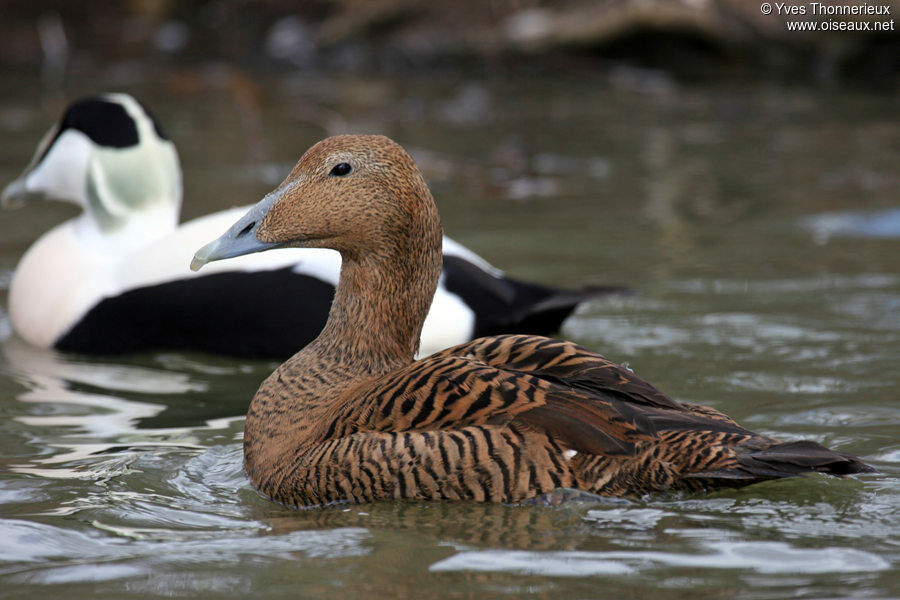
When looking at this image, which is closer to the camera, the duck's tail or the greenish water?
the greenish water

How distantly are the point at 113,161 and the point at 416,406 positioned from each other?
2.90 meters

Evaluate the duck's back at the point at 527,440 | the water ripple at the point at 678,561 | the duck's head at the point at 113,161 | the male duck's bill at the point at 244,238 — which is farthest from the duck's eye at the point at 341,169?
the duck's head at the point at 113,161

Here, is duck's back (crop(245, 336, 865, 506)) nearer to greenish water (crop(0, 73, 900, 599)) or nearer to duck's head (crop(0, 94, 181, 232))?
greenish water (crop(0, 73, 900, 599))

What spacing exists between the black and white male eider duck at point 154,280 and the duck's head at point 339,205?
→ 141 centimetres

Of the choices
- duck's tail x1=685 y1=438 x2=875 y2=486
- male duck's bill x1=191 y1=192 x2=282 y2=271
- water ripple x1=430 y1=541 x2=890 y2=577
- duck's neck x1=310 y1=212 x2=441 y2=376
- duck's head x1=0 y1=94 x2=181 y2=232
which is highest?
duck's head x1=0 y1=94 x2=181 y2=232

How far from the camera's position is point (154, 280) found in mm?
5395

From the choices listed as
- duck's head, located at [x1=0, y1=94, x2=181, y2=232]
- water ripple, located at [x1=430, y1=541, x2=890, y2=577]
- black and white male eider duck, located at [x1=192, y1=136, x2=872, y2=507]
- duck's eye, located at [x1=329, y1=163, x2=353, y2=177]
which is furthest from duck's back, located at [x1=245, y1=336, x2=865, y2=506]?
duck's head, located at [x1=0, y1=94, x2=181, y2=232]

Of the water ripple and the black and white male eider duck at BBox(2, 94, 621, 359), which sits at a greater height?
the black and white male eider duck at BBox(2, 94, 621, 359)

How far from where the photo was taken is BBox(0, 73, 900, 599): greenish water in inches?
116

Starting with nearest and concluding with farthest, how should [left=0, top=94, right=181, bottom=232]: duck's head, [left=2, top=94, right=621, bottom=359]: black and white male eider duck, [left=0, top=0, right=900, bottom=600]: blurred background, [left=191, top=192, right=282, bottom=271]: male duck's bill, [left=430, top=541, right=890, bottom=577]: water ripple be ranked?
[left=430, top=541, right=890, bottom=577]: water ripple < [left=0, top=0, right=900, bottom=600]: blurred background < [left=191, top=192, right=282, bottom=271]: male duck's bill < [left=2, top=94, right=621, bottom=359]: black and white male eider duck < [left=0, top=94, right=181, bottom=232]: duck's head

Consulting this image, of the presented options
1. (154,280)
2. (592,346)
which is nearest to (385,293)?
(592,346)

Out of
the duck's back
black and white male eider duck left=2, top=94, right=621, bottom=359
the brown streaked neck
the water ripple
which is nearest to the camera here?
the water ripple

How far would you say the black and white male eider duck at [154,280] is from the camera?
5.18 metres

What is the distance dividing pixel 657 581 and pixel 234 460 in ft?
5.21
